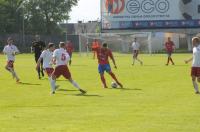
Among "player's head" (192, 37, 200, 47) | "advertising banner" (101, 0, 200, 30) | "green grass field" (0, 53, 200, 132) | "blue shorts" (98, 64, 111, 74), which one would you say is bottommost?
"green grass field" (0, 53, 200, 132)

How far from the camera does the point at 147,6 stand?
79375 mm

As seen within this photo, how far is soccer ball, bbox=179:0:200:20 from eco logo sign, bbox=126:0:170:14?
185 cm

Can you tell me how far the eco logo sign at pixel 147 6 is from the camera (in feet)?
260

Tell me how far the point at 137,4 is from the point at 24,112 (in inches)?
2540

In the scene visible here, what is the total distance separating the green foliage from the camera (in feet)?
339

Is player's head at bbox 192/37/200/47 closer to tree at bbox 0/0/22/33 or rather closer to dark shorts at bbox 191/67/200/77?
dark shorts at bbox 191/67/200/77

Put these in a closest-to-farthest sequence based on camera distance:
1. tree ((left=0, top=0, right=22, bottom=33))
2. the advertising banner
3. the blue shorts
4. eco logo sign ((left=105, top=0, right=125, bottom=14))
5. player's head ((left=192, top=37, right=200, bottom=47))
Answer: player's head ((left=192, top=37, right=200, bottom=47))
the blue shorts
the advertising banner
eco logo sign ((left=105, top=0, right=125, bottom=14))
tree ((left=0, top=0, right=22, bottom=33))

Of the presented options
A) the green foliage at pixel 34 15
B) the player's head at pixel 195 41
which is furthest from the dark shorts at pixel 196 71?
the green foliage at pixel 34 15

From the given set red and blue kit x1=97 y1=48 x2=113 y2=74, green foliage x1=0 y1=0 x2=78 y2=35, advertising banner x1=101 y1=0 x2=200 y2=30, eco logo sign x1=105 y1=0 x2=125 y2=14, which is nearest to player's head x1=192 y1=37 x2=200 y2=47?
red and blue kit x1=97 y1=48 x2=113 y2=74

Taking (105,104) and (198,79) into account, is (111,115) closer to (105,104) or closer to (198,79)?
(105,104)

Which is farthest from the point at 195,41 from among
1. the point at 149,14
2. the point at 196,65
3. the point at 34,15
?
the point at 34,15

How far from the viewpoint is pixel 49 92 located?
22000 mm

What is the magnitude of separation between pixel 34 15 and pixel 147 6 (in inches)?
1565

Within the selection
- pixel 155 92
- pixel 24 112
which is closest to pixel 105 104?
pixel 24 112
